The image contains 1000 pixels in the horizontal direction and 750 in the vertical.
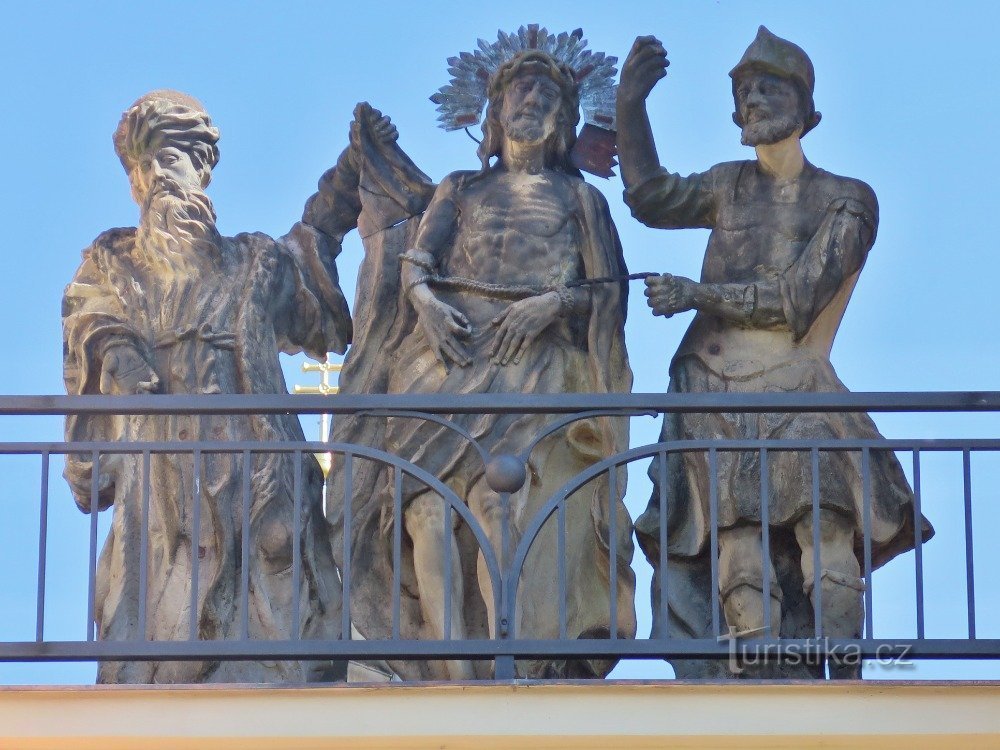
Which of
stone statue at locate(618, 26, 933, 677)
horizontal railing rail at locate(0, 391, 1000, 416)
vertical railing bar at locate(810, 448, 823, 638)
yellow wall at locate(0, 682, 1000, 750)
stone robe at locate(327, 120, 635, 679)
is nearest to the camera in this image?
yellow wall at locate(0, 682, 1000, 750)

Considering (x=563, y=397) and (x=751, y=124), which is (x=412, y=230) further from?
(x=563, y=397)

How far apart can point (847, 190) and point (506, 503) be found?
93.0 inches

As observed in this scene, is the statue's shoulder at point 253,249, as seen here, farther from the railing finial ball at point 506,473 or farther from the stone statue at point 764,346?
the railing finial ball at point 506,473

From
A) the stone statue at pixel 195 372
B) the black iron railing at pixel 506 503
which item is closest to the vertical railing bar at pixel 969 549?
the black iron railing at pixel 506 503

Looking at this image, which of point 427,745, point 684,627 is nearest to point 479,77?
point 684,627

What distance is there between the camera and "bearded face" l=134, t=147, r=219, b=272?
11.0 m

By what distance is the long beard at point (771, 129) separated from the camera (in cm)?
1078

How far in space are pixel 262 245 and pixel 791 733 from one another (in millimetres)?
3192

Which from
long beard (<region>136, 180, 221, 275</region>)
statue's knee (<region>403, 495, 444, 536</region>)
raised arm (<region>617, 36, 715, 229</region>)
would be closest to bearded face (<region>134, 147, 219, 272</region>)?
long beard (<region>136, 180, 221, 275</region>)

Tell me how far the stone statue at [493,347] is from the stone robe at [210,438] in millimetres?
190

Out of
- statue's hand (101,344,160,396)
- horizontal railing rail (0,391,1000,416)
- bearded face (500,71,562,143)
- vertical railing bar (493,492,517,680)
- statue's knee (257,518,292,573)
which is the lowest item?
vertical railing bar (493,492,517,680)

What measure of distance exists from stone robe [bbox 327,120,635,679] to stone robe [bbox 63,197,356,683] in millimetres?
206

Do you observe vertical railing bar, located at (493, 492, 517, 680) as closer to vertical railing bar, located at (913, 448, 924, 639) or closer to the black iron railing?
the black iron railing

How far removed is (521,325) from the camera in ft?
34.8
